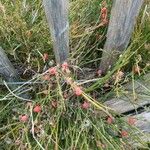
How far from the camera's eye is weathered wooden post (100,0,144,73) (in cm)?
141

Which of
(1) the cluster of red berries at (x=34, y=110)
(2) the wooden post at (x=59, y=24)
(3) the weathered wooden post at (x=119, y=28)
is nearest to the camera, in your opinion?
(2) the wooden post at (x=59, y=24)

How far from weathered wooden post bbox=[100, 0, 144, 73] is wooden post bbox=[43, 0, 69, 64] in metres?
0.22

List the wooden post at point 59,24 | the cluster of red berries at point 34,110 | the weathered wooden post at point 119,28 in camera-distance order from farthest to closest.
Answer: the cluster of red berries at point 34,110 < the weathered wooden post at point 119,28 < the wooden post at point 59,24

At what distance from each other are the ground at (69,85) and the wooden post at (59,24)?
8cm

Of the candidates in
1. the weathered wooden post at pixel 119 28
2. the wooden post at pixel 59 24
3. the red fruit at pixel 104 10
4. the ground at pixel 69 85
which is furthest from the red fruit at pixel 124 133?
the red fruit at pixel 104 10

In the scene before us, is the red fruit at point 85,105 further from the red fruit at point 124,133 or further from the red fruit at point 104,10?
the red fruit at point 104,10

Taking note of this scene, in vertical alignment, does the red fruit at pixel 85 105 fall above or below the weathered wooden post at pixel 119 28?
below

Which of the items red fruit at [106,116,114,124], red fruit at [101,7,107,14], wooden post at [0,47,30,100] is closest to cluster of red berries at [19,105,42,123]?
wooden post at [0,47,30,100]

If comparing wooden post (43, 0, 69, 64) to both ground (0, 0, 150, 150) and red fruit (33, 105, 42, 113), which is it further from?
red fruit (33, 105, 42, 113)

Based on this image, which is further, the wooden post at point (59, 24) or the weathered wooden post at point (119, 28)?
the weathered wooden post at point (119, 28)

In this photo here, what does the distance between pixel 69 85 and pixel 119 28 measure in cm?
37

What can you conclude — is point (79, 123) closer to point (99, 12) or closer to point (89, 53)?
point (89, 53)

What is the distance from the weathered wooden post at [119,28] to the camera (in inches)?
55.4

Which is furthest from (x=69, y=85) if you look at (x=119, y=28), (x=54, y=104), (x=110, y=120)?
(x=119, y=28)
